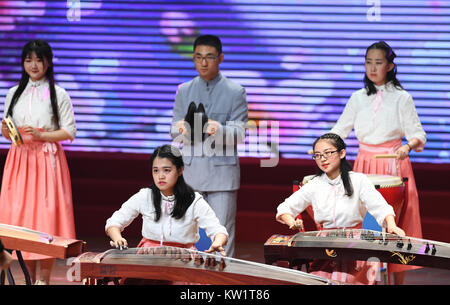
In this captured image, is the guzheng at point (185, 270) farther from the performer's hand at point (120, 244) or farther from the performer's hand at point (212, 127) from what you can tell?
the performer's hand at point (212, 127)

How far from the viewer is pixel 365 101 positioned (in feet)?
18.1

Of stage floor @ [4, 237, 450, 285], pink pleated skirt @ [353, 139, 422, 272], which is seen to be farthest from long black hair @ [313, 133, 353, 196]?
stage floor @ [4, 237, 450, 285]

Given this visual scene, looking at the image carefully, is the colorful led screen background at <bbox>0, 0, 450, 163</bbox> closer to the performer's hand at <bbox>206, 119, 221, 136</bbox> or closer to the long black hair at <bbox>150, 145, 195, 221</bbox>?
the performer's hand at <bbox>206, 119, 221, 136</bbox>

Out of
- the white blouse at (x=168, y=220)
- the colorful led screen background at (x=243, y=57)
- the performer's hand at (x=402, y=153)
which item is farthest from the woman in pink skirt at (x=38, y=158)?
the colorful led screen background at (x=243, y=57)

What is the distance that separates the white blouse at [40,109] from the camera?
5227mm

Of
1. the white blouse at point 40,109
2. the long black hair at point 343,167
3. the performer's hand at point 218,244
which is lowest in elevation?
the performer's hand at point 218,244

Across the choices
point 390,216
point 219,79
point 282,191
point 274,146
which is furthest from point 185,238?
point 274,146

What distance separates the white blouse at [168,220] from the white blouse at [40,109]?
55.6 inches

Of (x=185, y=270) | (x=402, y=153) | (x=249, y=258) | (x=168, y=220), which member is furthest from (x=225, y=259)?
(x=249, y=258)

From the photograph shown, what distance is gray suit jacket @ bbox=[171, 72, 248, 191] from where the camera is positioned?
5.11 meters

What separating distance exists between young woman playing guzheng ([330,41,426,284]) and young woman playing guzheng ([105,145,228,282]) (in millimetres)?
1796
